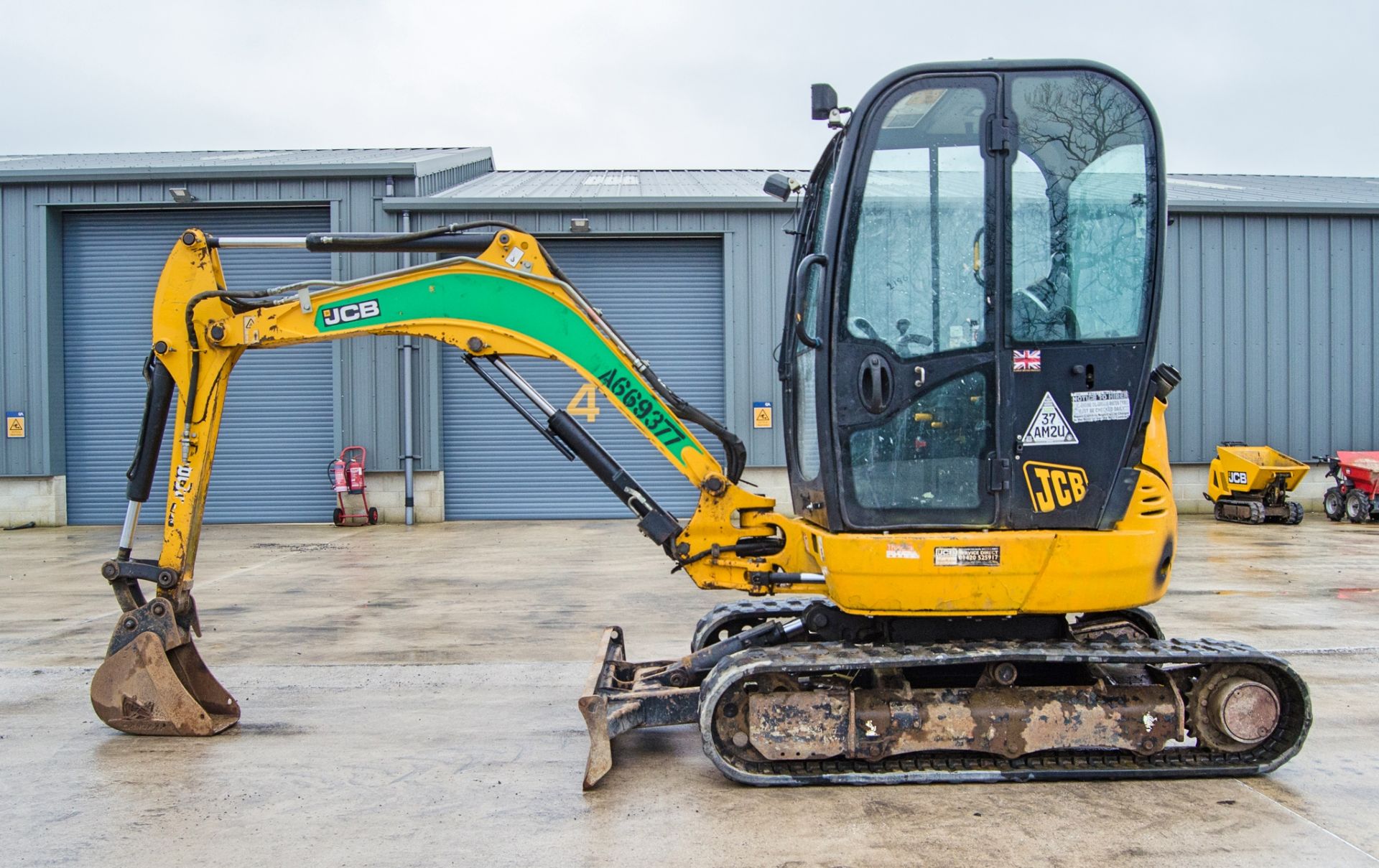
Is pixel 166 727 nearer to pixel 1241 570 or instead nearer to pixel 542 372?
pixel 1241 570

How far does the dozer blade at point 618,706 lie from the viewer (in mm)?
4711

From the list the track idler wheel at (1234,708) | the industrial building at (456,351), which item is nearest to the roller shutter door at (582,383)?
the industrial building at (456,351)

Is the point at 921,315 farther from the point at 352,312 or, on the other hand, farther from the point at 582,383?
the point at 582,383

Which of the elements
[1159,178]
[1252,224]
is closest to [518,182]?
[1252,224]

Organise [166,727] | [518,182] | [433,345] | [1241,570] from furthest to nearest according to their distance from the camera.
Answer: [518,182], [433,345], [1241,570], [166,727]

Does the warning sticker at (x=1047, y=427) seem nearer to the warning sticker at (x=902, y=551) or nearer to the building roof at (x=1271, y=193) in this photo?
the warning sticker at (x=902, y=551)

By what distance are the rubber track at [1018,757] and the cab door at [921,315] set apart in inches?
23.4

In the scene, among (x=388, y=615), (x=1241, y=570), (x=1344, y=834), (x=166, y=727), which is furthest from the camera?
(x=1241, y=570)

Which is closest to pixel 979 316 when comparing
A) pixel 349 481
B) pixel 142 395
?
pixel 349 481

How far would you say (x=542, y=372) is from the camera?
19422 millimetres

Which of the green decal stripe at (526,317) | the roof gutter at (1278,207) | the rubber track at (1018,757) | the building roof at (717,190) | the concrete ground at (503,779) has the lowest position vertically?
the concrete ground at (503,779)

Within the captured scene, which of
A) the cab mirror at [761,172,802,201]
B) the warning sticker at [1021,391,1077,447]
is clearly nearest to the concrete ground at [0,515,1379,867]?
the warning sticker at [1021,391,1077,447]

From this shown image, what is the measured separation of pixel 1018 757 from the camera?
4738mm

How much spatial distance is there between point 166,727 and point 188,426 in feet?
5.27
